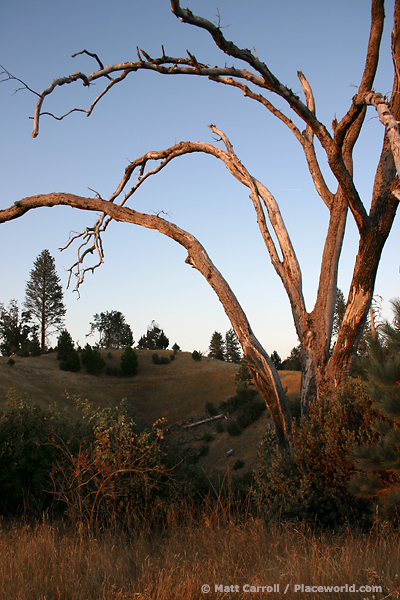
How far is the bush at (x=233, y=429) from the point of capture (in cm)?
2331

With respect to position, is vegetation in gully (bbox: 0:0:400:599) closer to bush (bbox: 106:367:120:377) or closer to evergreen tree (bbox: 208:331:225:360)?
bush (bbox: 106:367:120:377)

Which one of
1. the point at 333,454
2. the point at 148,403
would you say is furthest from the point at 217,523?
the point at 148,403

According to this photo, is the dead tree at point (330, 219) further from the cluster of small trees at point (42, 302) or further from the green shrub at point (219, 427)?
the cluster of small trees at point (42, 302)

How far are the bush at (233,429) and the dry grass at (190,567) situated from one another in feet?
65.2

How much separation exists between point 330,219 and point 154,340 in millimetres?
54358

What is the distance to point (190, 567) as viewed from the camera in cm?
327

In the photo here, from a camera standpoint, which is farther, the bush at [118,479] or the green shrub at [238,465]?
the green shrub at [238,465]

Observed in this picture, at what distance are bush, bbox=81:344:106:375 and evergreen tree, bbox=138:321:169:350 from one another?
14.5m

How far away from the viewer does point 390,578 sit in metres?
2.69

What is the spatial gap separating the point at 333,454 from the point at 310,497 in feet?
1.82


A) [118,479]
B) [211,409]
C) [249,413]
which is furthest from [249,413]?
[118,479]

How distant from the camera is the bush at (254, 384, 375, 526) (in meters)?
4.79

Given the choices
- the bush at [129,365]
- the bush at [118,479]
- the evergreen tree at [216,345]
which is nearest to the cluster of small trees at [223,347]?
the evergreen tree at [216,345]

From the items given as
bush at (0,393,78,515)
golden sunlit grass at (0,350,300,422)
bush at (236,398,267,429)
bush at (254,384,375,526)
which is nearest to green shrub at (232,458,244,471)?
bush at (236,398,267,429)
